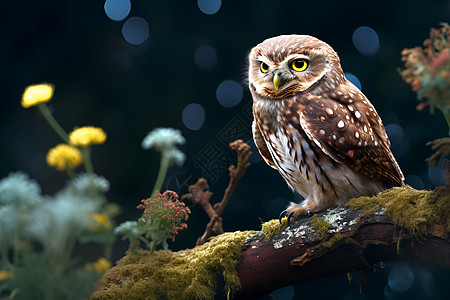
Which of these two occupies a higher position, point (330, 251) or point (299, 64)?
point (299, 64)

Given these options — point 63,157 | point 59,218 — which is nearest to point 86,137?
point 63,157

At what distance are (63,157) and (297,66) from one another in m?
0.69

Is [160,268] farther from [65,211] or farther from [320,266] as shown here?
[65,211]

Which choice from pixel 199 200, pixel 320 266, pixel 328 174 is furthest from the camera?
pixel 199 200

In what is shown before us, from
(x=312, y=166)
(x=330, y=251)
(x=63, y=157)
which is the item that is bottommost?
(x=330, y=251)

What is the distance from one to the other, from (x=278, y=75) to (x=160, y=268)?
2.01ft

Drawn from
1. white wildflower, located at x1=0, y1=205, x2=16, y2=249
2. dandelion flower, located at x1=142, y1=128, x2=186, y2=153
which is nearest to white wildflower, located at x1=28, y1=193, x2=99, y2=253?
white wildflower, located at x1=0, y1=205, x2=16, y2=249

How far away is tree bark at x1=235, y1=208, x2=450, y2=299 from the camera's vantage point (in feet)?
2.96

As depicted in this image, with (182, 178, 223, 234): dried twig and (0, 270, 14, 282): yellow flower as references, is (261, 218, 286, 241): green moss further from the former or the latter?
(0, 270, 14, 282): yellow flower

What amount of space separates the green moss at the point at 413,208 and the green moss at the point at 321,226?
0.09 m

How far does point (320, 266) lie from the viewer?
40.4 inches

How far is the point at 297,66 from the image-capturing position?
1.21 m

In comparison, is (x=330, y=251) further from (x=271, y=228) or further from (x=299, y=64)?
(x=299, y=64)

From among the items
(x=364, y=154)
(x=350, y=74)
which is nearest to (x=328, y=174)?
(x=364, y=154)
